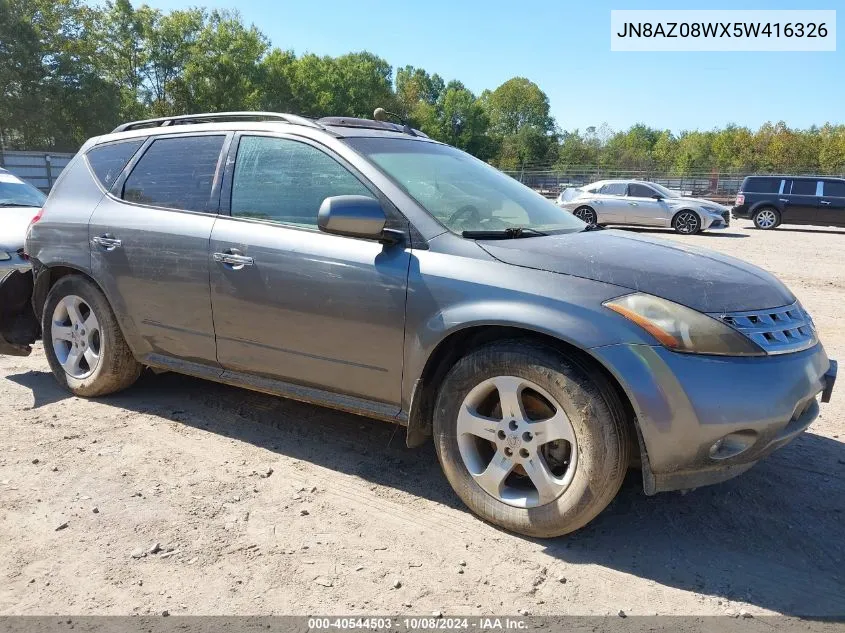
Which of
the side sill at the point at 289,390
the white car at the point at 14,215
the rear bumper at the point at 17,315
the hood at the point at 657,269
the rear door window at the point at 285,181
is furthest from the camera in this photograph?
the white car at the point at 14,215

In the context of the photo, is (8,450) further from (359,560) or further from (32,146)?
(32,146)

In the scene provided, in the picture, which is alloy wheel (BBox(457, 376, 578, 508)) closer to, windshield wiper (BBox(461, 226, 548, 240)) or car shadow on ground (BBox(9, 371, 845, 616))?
car shadow on ground (BBox(9, 371, 845, 616))

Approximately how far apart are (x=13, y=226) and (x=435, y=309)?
21.0 ft

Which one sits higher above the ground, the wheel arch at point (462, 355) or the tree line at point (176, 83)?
the tree line at point (176, 83)

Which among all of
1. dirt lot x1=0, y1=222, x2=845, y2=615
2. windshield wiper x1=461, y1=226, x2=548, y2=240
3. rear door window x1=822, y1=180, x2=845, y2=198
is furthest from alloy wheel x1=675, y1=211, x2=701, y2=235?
windshield wiper x1=461, y1=226, x2=548, y2=240

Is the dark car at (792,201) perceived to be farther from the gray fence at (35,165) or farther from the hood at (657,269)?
the gray fence at (35,165)

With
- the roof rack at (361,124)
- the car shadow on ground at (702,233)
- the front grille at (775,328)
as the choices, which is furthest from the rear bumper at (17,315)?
the car shadow on ground at (702,233)

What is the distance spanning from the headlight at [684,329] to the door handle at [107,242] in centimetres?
295

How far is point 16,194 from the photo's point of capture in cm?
856

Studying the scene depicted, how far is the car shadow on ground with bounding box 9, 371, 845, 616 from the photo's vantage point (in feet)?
8.41

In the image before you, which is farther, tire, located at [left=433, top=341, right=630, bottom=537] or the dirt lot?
tire, located at [left=433, top=341, right=630, bottom=537]

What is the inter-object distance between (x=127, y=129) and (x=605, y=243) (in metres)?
3.29

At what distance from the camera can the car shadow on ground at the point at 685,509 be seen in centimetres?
256

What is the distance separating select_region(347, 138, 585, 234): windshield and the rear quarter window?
19376 mm
